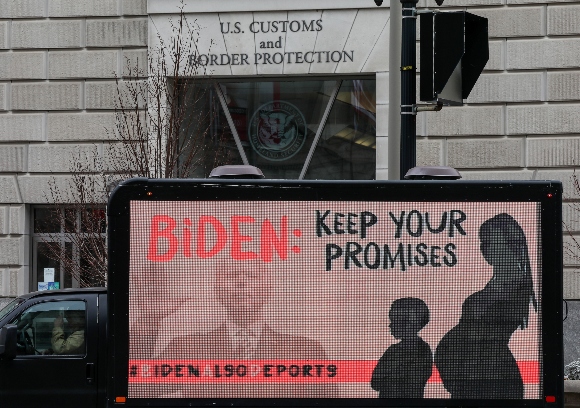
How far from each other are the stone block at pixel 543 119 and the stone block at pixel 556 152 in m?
0.16

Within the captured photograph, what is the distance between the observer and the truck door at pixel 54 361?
30.1ft

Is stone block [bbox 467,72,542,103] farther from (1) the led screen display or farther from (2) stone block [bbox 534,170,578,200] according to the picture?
(1) the led screen display

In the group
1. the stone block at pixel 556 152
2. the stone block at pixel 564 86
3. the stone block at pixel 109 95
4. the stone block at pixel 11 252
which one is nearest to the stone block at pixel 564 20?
the stone block at pixel 564 86

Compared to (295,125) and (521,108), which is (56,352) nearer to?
(295,125)

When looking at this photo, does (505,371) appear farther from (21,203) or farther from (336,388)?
(21,203)

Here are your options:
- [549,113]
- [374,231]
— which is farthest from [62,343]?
[549,113]

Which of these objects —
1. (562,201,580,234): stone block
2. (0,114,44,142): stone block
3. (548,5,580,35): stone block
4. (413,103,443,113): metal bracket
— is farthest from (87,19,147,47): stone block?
(413,103,443,113): metal bracket

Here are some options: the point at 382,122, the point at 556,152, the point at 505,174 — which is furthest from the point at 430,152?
the point at 556,152

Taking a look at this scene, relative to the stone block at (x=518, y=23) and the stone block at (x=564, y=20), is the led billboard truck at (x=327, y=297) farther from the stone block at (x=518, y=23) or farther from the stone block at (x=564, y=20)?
the stone block at (x=564, y=20)

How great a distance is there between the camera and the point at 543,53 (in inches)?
648

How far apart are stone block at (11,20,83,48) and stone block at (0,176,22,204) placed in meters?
2.36

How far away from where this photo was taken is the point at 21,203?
17.4m

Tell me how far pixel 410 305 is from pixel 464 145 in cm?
1053

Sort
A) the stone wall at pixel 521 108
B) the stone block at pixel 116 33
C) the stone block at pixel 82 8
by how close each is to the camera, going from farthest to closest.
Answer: the stone block at pixel 82 8 < the stone block at pixel 116 33 < the stone wall at pixel 521 108
